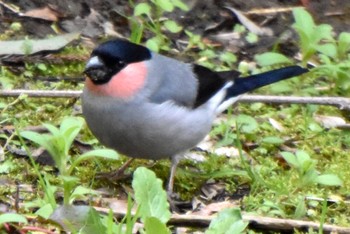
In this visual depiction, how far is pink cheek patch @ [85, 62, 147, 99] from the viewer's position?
459 cm

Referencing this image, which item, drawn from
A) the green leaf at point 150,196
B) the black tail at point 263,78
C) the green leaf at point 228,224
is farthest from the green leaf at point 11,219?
the black tail at point 263,78

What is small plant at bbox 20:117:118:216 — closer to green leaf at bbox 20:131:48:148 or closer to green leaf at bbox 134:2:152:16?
green leaf at bbox 20:131:48:148

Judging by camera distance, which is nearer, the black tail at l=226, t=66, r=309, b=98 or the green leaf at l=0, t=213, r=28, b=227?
the green leaf at l=0, t=213, r=28, b=227

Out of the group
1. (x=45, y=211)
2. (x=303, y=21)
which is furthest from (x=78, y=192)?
(x=303, y=21)

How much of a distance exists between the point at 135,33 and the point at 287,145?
49.2 inches

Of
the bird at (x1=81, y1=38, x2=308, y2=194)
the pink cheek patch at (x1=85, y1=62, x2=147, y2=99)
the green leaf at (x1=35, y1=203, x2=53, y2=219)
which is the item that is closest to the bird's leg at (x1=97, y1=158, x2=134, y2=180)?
the bird at (x1=81, y1=38, x2=308, y2=194)

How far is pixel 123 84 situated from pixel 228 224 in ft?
4.16

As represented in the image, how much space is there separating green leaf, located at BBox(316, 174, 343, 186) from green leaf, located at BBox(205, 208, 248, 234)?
0.91 m

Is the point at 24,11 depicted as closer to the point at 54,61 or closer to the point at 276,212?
the point at 54,61

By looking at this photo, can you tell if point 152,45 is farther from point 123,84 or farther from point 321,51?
point 123,84

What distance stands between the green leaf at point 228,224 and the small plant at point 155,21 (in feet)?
8.00

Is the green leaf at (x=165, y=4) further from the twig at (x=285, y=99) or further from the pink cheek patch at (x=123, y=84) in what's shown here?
the pink cheek patch at (x=123, y=84)

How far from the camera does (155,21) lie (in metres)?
6.41

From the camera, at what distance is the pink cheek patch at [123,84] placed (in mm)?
4594
